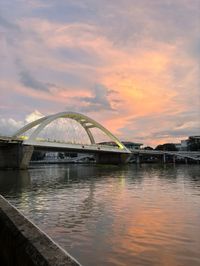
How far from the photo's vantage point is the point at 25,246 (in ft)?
16.2

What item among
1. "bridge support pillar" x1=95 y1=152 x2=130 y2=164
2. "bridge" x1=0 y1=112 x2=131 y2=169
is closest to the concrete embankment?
"bridge" x1=0 y1=112 x2=131 y2=169

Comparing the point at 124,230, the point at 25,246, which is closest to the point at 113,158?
the point at 124,230

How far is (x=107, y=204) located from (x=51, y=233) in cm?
817

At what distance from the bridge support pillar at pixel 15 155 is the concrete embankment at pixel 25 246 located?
72.7 metres

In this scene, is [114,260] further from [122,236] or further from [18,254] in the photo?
[18,254]

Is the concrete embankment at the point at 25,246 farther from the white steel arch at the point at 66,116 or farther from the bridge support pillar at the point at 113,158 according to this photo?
the bridge support pillar at the point at 113,158

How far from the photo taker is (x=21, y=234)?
17.7 ft

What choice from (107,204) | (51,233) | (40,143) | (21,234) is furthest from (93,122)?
(21,234)

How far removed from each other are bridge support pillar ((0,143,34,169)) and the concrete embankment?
72.7 meters

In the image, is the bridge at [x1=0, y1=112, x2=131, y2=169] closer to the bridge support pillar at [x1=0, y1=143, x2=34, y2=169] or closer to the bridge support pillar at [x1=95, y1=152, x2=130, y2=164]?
the bridge support pillar at [x1=0, y1=143, x2=34, y2=169]

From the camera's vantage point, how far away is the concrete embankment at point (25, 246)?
4195mm

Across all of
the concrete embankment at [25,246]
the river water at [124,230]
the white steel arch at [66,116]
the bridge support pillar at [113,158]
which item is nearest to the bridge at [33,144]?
the white steel arch at [66,116]

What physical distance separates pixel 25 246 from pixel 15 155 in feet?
250

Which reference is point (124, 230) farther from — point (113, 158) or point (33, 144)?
point (113, 158)
